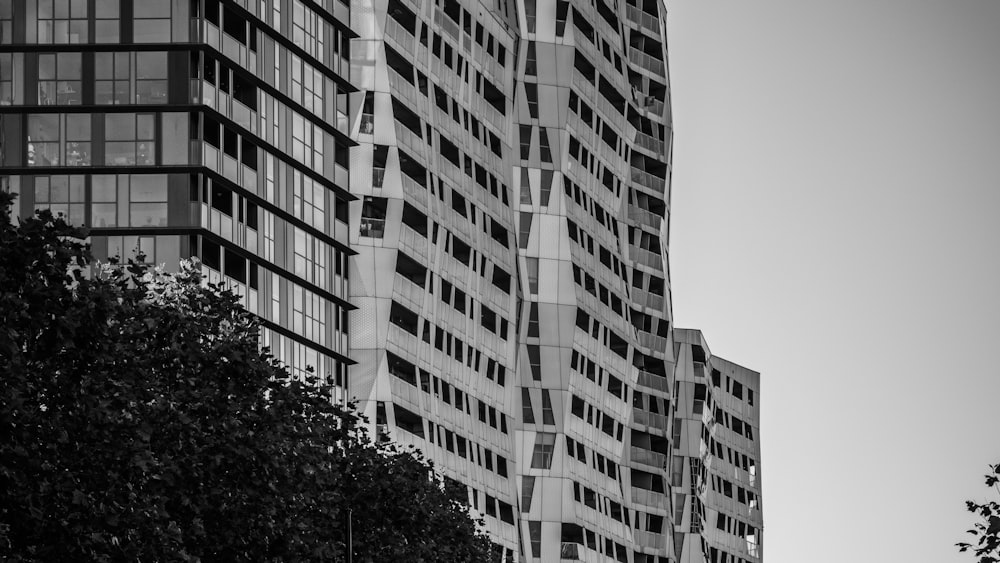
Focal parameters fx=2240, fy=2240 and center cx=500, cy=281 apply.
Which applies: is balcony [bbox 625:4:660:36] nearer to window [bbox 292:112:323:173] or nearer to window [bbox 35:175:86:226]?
window [bbox 292:112:323:173]

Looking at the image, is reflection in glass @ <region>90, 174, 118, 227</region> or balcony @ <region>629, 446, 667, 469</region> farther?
balcony @ <region>629, 446, 667, 469</region>

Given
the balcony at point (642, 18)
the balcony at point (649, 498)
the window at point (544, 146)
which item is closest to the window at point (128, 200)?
the window at point (544, 146)

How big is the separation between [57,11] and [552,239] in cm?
6458

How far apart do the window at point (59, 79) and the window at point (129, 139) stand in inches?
76.8

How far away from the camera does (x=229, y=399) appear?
63469mm

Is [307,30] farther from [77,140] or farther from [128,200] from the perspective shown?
[128,200]

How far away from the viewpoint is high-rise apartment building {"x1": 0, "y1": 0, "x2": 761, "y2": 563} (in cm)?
10438

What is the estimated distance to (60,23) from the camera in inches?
4104

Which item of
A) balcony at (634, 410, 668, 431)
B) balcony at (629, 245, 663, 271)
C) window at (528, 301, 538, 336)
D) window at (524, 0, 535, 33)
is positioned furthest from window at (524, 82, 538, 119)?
balcony at (634, 410, 668, 431)

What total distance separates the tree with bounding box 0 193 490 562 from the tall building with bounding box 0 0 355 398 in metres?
21.3

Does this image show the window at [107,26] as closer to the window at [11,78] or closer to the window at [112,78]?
the window at [112,78]

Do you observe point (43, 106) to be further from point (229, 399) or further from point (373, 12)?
point (229, 399)

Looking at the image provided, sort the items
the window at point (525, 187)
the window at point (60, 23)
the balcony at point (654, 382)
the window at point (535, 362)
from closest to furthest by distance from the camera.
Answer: the window at point (60, 23), the window at point (535, 362), the window at point (525, 187), the balcony at point (654, 382)

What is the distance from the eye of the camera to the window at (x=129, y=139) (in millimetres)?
104062
